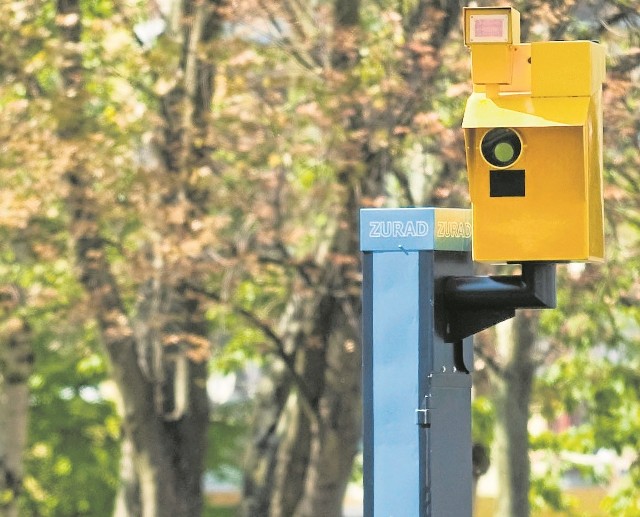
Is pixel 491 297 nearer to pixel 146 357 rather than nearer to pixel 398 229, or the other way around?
pixel 398 229

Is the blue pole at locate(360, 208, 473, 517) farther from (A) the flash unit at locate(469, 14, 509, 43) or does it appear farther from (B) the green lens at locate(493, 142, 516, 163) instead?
(A) the flash unit at locate(469, 14, 509, 43)

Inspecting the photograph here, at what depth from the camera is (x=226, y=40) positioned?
1273 cm

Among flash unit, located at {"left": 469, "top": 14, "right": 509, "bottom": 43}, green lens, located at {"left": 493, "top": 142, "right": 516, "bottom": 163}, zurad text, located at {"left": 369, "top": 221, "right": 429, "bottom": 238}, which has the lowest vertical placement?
zurad text, located at {"left": 369, "top": 221, "right": 429, "bottom": 238}

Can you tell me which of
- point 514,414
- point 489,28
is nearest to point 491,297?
point 489,28

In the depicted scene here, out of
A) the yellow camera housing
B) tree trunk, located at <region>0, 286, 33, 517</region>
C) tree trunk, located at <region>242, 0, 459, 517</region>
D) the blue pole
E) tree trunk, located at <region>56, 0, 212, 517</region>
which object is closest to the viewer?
the yellow camera housing

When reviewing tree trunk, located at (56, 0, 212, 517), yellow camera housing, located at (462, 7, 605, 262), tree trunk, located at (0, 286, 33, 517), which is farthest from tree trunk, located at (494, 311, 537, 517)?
yellow camera housing, located at (462, 7, 605, 262)

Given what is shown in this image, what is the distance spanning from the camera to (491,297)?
16.0ft

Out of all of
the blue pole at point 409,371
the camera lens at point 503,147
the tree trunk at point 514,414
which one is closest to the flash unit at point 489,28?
the camera lens at point 503,147

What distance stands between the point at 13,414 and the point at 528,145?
15.7m

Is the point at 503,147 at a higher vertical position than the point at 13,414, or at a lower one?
higher

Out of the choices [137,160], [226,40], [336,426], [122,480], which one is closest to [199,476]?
[122,480]

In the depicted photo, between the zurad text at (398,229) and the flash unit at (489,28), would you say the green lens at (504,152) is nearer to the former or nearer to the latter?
the flash unit at (489,28)

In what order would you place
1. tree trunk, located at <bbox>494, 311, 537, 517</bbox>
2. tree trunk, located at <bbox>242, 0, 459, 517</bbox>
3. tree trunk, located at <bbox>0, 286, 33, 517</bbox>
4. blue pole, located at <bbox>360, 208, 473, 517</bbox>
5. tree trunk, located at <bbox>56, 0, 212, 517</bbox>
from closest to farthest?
blue pole, located at <bbox>360, 208, 473, 517</bbox>
tree trunk, located at <bbox>242, 0, 459, 517</bbox>
tree trunk, located at <bbox>56, 0, 212, 517</bbox>
tree trunk, located at <bbox>494, 311, 537, 517</bbox>
tree trunk, located at <bbox>0, 286, 33, 517</bbox>

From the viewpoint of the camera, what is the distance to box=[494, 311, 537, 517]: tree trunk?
43.2 feet
